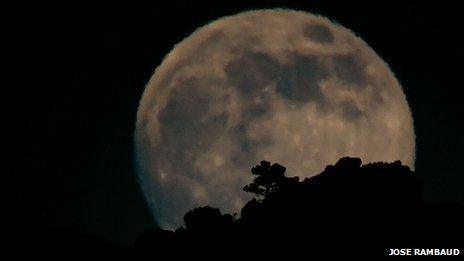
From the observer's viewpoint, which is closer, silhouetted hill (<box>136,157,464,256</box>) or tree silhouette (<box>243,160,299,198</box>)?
silhouetted hill (<box>136,157,464,256</box>)

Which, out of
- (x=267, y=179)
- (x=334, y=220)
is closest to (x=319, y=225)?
(x=334, y=220)

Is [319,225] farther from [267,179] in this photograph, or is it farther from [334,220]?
[267,179]

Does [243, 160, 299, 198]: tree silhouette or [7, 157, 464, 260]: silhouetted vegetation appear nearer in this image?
[7, 157, 464, 260]: silhouetted vegetation

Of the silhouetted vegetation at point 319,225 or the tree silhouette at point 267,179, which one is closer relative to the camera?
the silhouetted vegetation at point 319,225

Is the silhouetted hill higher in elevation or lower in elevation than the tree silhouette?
lower

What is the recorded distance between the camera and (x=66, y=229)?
36.2 m

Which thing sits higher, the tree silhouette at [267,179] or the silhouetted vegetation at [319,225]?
the tree silhouette at [267,179]

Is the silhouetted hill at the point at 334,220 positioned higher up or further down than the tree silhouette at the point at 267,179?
further down

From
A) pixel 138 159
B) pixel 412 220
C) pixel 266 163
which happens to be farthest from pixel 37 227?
pixel 138 159

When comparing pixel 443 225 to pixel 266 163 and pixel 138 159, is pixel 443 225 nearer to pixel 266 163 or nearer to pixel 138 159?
pixel 266 163

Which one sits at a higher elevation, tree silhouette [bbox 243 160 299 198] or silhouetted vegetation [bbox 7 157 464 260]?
tree silhouette [bbox 243 160 299 198]

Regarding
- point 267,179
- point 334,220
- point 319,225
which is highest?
point 267,179

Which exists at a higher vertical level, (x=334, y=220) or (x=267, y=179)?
(x=267, y=179)

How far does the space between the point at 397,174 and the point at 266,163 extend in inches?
479
